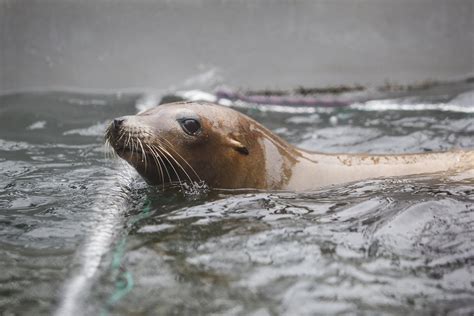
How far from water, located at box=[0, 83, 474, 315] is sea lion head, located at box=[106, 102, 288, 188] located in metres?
0.15

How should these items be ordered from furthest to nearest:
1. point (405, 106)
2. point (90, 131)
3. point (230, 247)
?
point (405, 106) < point (90, 131) < point (230, 247)

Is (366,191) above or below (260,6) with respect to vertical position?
below

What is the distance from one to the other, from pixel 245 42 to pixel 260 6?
21.2 inches

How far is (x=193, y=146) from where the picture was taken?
148 inches

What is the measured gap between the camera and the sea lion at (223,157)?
3627mm

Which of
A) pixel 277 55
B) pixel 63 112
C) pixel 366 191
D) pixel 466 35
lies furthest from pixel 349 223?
pixel 466 35

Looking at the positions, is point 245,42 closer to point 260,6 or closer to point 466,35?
point 260,6

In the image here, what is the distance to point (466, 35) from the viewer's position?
816 cm

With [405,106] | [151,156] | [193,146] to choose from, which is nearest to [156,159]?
[151,156]

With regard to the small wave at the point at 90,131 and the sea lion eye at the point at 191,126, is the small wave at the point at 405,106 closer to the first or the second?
the small wave at the point at 90,131

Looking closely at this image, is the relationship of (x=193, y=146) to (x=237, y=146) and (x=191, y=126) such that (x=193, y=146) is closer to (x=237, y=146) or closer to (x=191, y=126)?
(x=191, y=126)

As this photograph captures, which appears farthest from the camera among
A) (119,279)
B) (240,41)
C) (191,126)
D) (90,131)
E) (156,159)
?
(240,41)

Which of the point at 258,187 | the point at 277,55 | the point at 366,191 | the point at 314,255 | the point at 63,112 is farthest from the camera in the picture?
the point at 277,55

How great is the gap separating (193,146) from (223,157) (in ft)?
0.64
